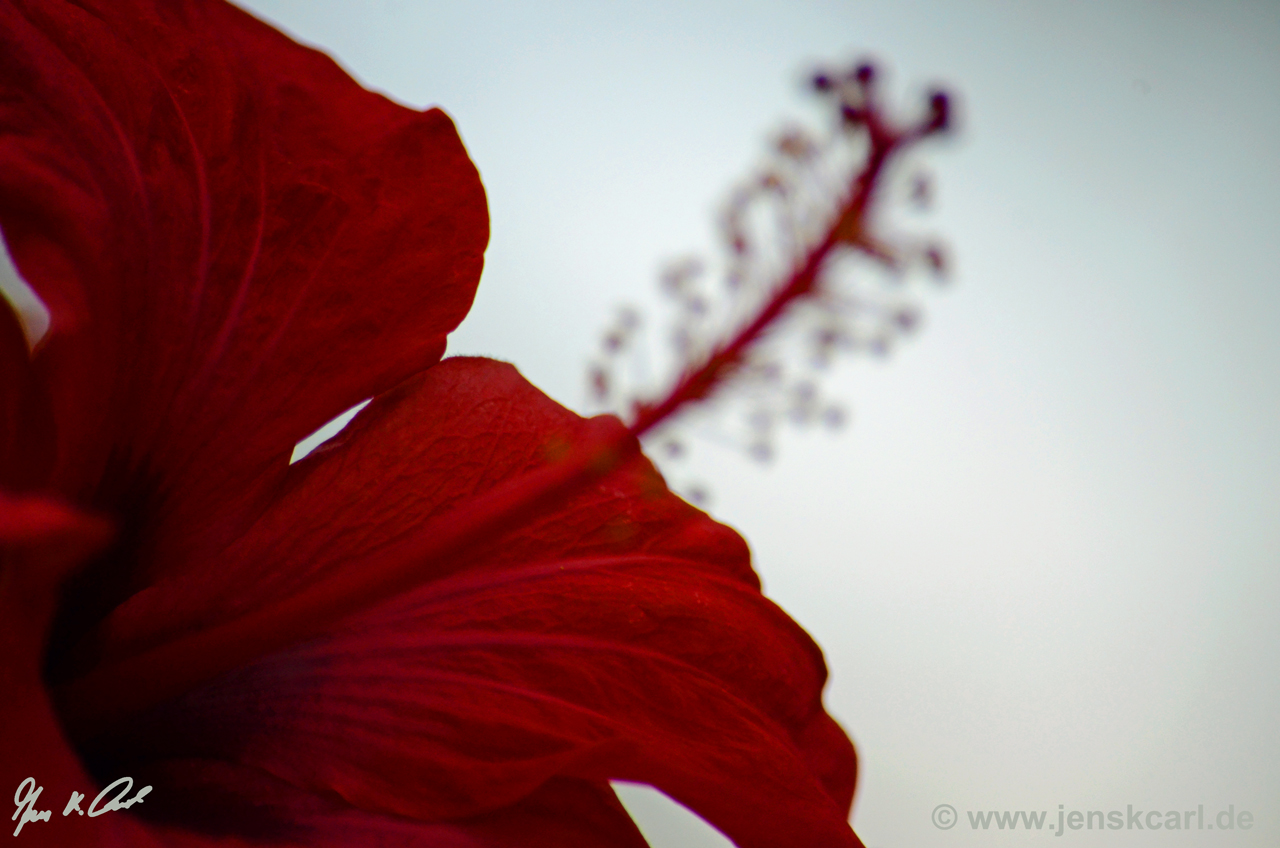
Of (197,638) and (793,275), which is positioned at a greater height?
(793,275)

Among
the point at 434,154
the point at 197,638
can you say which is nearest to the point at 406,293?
the point at 434,154

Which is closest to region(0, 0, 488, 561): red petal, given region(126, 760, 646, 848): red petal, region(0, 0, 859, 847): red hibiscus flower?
region(0, 0, 859, 847): red hibiscus flower

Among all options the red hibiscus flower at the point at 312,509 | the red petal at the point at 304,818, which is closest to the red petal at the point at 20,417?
the red hibiscus flower at the point at 312,509

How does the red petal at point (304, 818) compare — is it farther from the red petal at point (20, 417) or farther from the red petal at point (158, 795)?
the red petal at point (20, 417)

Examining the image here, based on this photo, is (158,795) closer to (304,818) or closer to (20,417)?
(304,818)

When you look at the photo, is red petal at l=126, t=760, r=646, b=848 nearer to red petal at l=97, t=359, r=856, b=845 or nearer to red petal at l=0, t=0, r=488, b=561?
red petal at l=97, t=359, r=856, b=845

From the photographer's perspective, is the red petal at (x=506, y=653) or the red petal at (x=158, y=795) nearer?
the red petal at (x=158, y=795)

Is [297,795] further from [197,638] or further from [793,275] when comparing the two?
[793,275]
